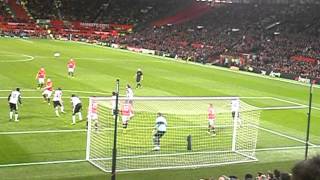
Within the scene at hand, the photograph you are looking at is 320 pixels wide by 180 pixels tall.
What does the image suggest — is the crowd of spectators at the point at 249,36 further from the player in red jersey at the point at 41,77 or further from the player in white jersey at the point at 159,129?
the player in white jersey at the point at 159,129

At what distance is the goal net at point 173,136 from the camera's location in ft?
63.1

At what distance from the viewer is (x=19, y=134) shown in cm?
2191

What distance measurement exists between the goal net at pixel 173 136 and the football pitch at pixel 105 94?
1.93 ft

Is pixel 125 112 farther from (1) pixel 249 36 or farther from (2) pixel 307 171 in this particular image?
(1) pixel 249 36

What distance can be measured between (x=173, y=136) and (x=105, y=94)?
1220 cm

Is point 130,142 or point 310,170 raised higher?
point 310,170

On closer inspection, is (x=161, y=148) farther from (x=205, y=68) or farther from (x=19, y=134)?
(x=205, y=68)

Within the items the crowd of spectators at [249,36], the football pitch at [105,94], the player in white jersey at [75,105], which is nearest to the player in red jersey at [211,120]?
the football pitch at [105,94]

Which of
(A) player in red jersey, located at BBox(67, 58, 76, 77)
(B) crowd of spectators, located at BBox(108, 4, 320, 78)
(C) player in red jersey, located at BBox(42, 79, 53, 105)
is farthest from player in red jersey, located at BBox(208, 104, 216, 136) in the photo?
(B) crowd of spectators, located at BBox(108, 4, 320, 78)

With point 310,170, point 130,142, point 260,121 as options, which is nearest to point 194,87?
point 260,121

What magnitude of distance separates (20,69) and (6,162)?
95.0ft

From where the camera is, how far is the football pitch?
59.1 feet

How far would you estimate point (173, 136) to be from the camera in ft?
76.2

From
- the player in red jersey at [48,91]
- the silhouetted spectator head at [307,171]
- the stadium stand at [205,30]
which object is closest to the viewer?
the silhouetted spectator head at [307,171]
